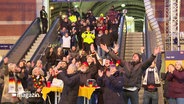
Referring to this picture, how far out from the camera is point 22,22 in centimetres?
2592

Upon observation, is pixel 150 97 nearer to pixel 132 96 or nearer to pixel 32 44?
pixel 132 96

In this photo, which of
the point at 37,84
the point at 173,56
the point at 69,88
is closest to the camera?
the point at 69,88

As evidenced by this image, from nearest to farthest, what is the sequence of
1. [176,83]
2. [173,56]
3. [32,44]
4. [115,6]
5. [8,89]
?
[176,83] → [8,89] → [173,56] → [32,44] → [115,6]

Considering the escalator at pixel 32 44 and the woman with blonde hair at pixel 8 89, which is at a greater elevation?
the escalator at pixel 32 44

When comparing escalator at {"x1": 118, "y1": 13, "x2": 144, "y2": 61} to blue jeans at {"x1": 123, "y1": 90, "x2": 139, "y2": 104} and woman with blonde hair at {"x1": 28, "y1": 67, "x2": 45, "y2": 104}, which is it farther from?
blue jeans at {"x1": 123, "y1": 90, "x2": 139, "y2": 104}

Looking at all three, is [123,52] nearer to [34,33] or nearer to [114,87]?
[34,33]

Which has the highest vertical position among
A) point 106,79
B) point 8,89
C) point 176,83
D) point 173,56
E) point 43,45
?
point 43,45

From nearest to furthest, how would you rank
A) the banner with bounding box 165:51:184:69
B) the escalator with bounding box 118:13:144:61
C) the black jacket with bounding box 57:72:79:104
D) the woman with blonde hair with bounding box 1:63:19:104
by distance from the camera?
1. the black jacket with bounding box 57:72:79:104
2. the woman with blonde hair with bounding box 1:63:19:104
3. the banner with bounding box 165:51:184:69
4. the escalator with bounding box 118:13:144:61

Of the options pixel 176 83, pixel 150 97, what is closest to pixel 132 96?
pixel 150 97

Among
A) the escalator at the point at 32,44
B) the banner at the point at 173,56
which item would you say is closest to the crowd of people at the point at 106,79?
the banner at the point at 173,56

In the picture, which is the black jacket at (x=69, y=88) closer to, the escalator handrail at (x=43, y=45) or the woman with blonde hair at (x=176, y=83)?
the woman with blonde hair at (x=176, y=83)

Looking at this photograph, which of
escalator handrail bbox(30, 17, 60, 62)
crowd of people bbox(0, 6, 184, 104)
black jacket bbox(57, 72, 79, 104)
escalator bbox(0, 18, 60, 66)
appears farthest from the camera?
escalator bbox(0, 18, 60, 66)

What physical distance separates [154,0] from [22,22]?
26.8ft

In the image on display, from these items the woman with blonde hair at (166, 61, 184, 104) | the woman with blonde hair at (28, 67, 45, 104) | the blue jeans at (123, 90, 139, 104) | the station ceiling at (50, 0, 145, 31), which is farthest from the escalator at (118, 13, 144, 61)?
the station ceiling at (50, 0, 145, 31)
